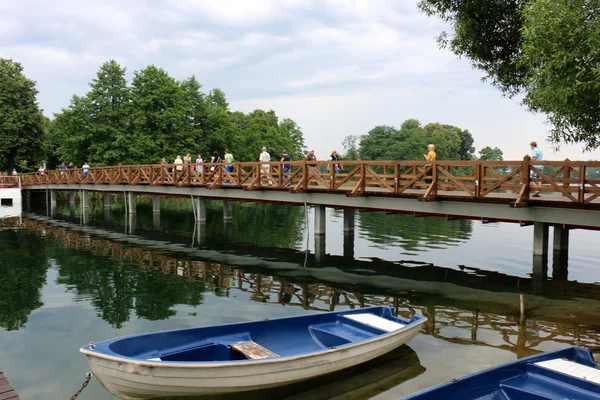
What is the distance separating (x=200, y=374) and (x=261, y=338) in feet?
6.06

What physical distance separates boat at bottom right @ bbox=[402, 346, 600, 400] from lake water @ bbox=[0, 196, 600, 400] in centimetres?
146

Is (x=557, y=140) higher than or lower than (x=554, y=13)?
lower

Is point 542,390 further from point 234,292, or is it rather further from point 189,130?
point 189,130

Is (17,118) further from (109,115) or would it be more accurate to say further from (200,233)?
(200,233)

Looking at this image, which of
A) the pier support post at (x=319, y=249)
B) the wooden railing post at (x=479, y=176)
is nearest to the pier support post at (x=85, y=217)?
the pier support post at (x=319, y=249)

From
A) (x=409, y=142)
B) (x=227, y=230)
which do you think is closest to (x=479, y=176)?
(x=227, y=230)

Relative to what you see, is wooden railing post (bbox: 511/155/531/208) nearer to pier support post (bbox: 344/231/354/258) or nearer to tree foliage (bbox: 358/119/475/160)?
pier support post (bbox: 344/231/354/258)

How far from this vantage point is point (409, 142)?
83938 millimetres

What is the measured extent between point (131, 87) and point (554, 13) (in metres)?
47.3

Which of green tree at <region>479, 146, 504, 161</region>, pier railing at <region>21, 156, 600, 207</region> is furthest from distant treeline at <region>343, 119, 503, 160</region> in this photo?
pier railing at <region>21, 156, 600, 207</region>

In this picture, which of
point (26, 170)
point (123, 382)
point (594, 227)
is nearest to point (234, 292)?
point (123, 382)

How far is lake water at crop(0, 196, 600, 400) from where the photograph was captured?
858 centimetres

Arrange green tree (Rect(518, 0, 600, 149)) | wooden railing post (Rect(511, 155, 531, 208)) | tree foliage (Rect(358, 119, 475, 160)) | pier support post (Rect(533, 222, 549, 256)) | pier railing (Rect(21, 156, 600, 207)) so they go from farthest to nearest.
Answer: tree foliage (Rect(358, 119, 475, 160)) → pier support post (Rect(533, 222, 549, 256)) → wooden railing post (Rect(511, 155, 531, 208)) → pier railing (Rect(21, 156, 600, 207)) → green tree (Rect(518, 0, 600, 149))

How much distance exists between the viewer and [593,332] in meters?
10.2
